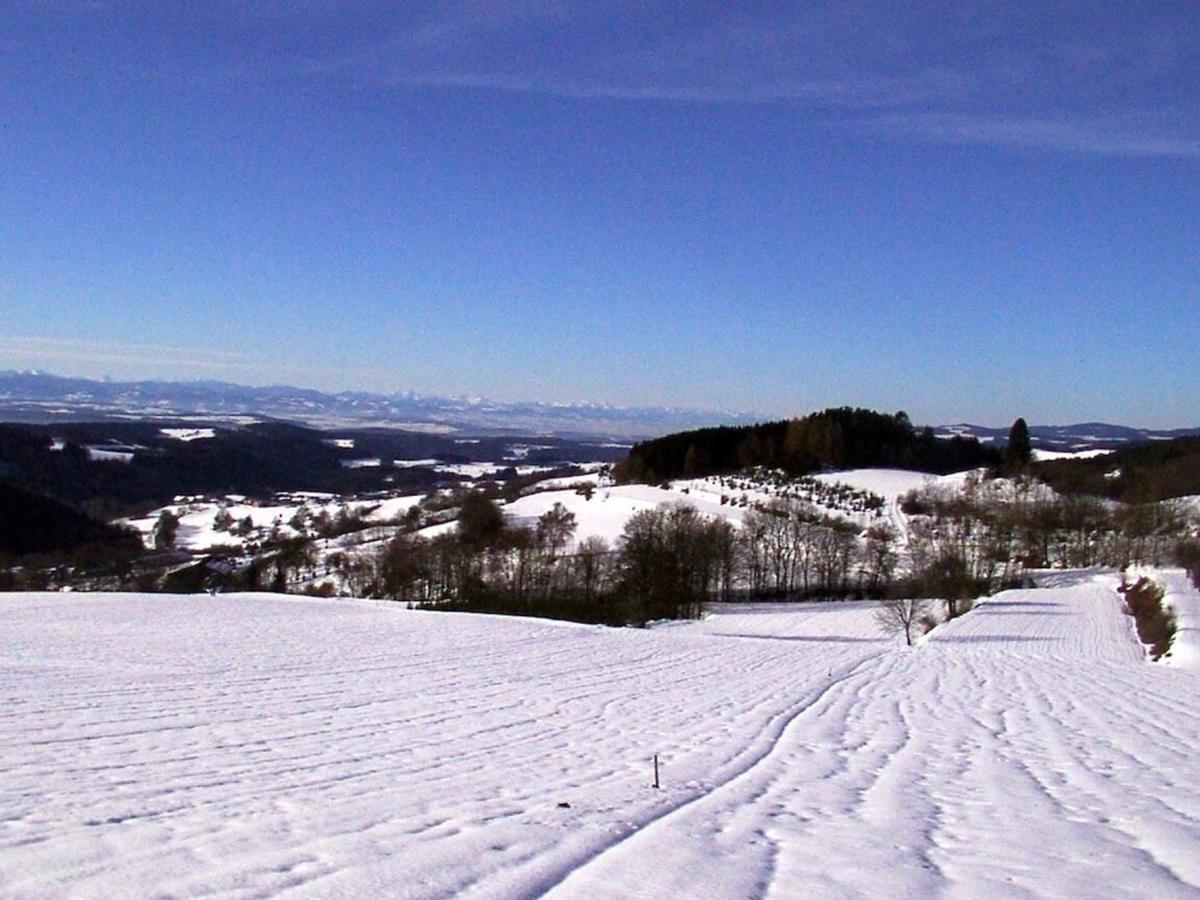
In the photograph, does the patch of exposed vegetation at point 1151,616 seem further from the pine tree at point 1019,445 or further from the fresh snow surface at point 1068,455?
the fresh snow surface at point 1068,455

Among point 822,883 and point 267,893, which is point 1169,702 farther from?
point 267,893

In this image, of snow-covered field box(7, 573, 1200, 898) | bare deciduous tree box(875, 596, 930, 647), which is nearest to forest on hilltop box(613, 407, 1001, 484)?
bare deciduous tree box(875, 596, 930, 647)

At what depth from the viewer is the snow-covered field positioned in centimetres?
461

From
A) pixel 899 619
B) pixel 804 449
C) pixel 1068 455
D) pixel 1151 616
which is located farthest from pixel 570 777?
pixel 1068 455

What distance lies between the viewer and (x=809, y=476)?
95438 millimetres

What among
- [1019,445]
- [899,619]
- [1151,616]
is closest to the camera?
[1151,616]

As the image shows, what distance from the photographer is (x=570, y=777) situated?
25.4ft

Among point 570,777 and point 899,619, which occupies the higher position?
point 570,777

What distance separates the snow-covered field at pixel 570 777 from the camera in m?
4.61

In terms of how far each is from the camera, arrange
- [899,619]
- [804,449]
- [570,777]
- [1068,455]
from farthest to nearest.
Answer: [1068,455], [804,449], [899,619], [570,777]

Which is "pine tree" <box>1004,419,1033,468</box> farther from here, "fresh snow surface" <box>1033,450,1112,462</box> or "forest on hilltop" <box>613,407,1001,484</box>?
"fresh snow surface" <box>1033,450,1112,462</box>

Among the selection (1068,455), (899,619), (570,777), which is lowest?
(899,619)

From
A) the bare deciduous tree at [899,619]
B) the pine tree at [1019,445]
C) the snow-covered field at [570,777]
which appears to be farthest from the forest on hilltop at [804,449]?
the snow-covered field at [570,777]

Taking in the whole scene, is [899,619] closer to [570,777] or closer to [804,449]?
[570,777]
